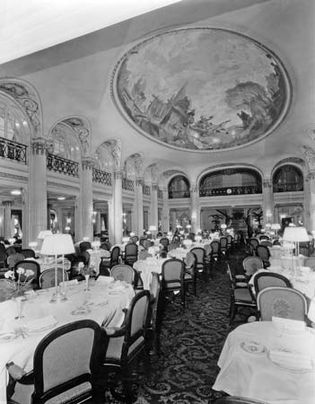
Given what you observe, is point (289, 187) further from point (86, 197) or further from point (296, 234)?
point (296, 234)

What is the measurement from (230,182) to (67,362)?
23.2 m

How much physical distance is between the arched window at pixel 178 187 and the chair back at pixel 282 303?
21530mm

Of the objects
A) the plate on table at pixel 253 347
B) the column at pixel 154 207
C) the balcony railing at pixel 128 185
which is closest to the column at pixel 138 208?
the balcony railing at pixel 128 185

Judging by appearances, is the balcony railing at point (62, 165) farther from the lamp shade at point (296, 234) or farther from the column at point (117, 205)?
the lamp shade at point (296, 234)

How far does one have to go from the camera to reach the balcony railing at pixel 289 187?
20753 millimetres

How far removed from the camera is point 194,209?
75.7ft

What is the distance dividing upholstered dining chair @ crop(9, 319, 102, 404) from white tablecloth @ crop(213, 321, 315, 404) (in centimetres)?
104

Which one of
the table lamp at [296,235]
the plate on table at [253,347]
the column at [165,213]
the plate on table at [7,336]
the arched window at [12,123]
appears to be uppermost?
the arched window at [12,123]

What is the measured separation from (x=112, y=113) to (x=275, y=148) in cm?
1108

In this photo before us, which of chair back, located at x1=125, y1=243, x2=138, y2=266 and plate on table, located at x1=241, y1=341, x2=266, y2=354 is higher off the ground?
plate on table, located at x1=241, y1=341, x2=266, y2=354

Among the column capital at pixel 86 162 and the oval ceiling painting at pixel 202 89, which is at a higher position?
the oval ceiling painting at pixel 202 89

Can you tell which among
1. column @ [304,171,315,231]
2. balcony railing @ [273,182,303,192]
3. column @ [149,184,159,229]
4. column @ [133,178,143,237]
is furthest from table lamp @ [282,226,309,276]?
balcony railing @ [273,182,303,192]

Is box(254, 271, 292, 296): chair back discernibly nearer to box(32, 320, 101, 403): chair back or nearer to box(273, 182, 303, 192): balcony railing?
box(32, 320, 101, 403): chair back

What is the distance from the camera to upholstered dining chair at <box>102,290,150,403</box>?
2.65m
